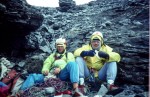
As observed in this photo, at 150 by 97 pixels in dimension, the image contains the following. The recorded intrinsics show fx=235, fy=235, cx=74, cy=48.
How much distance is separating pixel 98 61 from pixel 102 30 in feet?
15.7

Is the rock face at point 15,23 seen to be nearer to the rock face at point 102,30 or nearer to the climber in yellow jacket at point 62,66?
the rock face at point 102,30

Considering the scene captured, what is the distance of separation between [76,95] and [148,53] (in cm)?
342

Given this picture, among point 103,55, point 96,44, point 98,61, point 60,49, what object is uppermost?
point 96,44

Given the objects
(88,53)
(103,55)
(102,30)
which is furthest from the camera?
(102,30)

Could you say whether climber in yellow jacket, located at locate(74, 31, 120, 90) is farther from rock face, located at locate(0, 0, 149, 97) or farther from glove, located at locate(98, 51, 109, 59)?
rock face, located at locate(0, 0, 149, 97)

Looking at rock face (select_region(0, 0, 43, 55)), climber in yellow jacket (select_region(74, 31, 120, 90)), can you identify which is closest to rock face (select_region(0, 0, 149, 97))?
rock face (select_region(0, 0, 43, 55))

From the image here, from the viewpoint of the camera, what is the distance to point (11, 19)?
11.0m

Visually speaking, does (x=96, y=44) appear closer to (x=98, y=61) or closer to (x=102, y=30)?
(x=98, y=61)

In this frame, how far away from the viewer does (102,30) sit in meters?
12.5

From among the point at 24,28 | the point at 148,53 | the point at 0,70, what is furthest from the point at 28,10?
the point at 148,53

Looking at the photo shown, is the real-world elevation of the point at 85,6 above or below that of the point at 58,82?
above

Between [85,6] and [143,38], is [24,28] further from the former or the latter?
[85,6]

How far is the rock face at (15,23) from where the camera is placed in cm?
1072

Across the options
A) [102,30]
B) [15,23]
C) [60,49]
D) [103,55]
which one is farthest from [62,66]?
[102,30]
